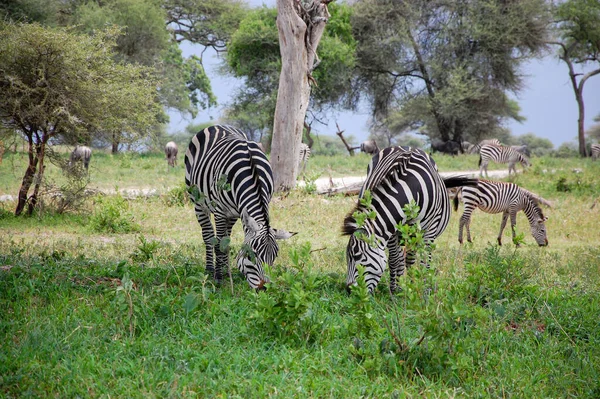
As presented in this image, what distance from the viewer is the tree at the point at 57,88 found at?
10086mm

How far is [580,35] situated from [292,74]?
19759 mm

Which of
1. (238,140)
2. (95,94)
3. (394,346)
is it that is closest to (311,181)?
(95,94)

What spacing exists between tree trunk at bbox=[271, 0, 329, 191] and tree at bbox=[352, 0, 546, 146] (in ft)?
43.1

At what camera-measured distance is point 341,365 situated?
4016 mm

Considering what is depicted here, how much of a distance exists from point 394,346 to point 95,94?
857 centimetres

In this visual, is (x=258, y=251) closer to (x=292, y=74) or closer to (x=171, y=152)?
(x=292, y=74)

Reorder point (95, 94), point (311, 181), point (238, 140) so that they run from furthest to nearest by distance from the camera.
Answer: point (311, 181) → point (95, 94) → point (238, 140)

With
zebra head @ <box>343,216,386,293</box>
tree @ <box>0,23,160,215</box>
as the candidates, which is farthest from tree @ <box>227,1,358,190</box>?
zebra head @ <box>343,216,386,293</box>

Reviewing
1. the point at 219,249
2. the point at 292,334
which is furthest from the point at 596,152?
the point at 292,334

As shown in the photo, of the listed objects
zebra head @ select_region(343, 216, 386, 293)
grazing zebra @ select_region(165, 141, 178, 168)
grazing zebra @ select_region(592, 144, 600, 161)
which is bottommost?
zebra head @ select_region(343, 216, 386, 293)

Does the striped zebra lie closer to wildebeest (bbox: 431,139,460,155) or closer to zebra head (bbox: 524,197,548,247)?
zebra head (bbox: 524,197,548,247)

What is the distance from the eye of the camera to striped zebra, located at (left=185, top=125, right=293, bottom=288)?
509cm

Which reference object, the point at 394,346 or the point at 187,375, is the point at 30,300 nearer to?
the point at 187,375

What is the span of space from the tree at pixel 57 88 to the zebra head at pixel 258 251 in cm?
638
